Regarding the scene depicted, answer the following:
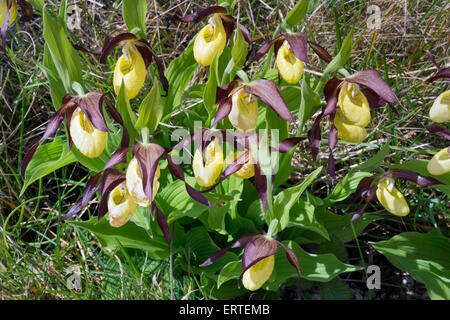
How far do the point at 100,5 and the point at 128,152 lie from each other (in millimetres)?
1354

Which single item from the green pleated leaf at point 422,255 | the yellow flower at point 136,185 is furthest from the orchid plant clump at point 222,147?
the green pleated leaf at point 422,255

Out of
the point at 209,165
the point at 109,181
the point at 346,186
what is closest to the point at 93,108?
the point at 109,181

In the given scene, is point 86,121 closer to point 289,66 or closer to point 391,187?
point 289,66

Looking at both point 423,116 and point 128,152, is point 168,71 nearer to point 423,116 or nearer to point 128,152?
point 128,152

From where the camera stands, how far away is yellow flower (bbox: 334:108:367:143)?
1.39 m

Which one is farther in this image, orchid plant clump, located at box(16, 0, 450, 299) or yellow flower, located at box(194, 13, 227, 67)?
yellow flower, located at box(194, 13, 227, 67)

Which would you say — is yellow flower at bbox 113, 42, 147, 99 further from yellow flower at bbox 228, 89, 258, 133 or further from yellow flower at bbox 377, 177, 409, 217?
yellow flower at bbox 377, 177, 409, 217

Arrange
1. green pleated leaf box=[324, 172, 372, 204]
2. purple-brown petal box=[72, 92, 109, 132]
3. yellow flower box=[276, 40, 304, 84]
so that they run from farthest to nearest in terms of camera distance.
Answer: green pleated leaf box=[324, 172, 372, 204]
yellow flower box=[276, 40, 304, 84]
purple-brown petal box=[72, 92, 109, 132]

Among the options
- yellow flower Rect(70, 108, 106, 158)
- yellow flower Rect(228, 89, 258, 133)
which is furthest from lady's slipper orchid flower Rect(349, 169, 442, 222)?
yellow flower Rect(70, 108, 106, 158)

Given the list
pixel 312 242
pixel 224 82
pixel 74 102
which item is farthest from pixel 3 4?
pixel 312 242

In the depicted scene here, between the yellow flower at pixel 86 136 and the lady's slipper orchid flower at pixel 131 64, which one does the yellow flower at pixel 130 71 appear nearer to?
the lady's slipper orchid flower at pixel 131 64

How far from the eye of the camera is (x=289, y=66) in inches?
56.7

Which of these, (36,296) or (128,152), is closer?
(128,152)

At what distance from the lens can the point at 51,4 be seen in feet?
7.80
